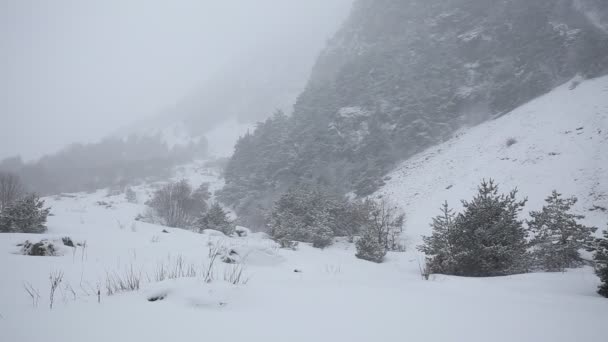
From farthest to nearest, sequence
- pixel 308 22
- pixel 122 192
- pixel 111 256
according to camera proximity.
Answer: pixel 308 22 → pixel 122 192 → pixel 111 256

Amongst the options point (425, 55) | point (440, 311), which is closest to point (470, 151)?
point (425, 55)

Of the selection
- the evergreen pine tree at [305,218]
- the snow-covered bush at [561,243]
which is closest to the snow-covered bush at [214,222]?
the evergreen pine tree at [305,218]

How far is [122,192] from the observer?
5041 cm

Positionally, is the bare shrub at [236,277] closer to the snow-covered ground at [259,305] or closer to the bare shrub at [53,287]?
the snow-covered ground at [259,305]

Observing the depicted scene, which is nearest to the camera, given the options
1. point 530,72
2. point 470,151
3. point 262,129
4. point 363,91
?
point 470,151

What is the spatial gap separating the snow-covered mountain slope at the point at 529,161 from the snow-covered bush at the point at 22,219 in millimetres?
20389

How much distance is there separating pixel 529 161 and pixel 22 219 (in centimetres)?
3146

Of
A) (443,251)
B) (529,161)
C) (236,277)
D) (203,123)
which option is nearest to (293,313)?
(236,277)

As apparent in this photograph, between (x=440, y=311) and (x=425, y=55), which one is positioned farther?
(x=425, y=55)

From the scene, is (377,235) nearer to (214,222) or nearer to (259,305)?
(214,222)

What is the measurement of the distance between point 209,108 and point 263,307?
10175cm

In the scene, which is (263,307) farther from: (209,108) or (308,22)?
(308,22)

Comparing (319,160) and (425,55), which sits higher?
(425,55)

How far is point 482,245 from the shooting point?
23.8 feet
